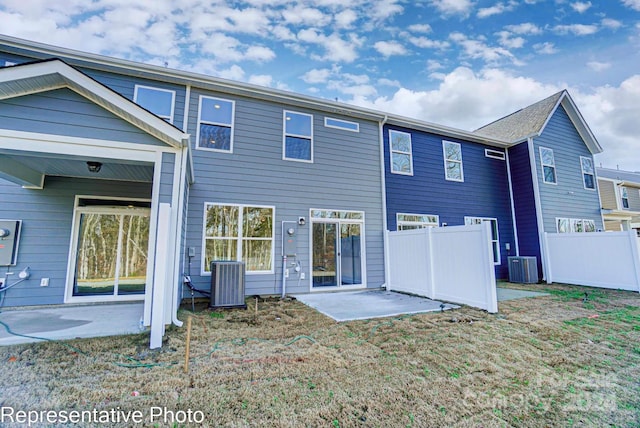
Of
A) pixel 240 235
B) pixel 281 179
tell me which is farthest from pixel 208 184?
pixel 281 179

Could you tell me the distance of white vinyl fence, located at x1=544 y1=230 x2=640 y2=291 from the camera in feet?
24.1

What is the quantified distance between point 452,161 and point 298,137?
5.70 m

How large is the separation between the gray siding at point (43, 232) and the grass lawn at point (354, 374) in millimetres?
2678

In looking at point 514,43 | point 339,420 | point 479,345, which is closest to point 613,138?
point 514,43

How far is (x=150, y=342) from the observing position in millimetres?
3400

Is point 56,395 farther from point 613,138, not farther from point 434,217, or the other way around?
point 613,138

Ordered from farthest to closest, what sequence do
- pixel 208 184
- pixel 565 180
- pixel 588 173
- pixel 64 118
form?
pixel 588 173 < pixel 565 180 < pixel 208 184 < pixel 64 118

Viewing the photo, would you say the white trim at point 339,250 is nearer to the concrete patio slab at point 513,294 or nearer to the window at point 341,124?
the window at point 341,124

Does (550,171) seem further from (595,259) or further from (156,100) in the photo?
(156,100)

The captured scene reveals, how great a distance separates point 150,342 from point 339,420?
263 centimetres

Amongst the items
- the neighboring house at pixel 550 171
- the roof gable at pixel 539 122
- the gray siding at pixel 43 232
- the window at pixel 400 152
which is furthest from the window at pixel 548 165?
the gray siding at pixel 43 232

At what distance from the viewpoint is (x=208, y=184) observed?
6.46m

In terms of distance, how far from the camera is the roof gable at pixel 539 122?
10.5 m

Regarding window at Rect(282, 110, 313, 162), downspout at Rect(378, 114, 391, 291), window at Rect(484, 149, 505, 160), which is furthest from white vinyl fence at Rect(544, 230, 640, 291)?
window at Rect(282, 110, 313, 162)
